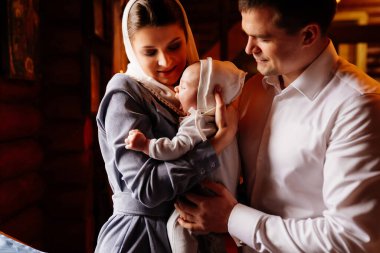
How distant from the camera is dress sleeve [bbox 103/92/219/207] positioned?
153 centimetres

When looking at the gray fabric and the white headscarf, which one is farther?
the white headscarf

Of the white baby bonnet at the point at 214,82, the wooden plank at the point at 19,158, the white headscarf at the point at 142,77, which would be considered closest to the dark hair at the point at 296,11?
the white baby bonnet at the point at 214,82

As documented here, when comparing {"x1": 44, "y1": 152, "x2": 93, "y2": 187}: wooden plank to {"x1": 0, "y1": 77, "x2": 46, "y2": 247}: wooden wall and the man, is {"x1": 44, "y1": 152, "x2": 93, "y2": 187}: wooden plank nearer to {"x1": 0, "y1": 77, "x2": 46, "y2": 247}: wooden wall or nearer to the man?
{"x1": 0, "y1": 77, "x2": 46, "y2": 247}: wooden wall

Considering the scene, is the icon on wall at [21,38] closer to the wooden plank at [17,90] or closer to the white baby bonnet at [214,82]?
the wooden plank at [17,90]

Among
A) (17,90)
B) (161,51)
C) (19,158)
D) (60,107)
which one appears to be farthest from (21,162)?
(161,51)

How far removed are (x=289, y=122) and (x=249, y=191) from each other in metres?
0.37

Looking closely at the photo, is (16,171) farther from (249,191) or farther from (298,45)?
(298,45)

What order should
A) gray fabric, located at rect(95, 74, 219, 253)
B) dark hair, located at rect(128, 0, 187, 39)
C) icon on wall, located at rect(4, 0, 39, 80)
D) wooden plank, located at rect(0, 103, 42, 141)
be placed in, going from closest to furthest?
gray fabric, located at rect(95, 74, 219, 253) → dark hair, located at rect(128, 0, 187, 39) → icon on wall, located at rect(4, 0, 39, 80) → wooden plank, located at rect(0, 103, 42, 141)

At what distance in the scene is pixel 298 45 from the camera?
1.61m

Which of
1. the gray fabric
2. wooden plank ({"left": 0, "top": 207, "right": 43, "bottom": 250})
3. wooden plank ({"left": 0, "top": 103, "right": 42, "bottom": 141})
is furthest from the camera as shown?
wooden plank ({"left": 0, "top": 207, "right": 43, "bottom": 250})

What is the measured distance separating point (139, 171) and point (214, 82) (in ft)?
1.54

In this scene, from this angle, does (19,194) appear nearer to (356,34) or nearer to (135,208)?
(135,208)

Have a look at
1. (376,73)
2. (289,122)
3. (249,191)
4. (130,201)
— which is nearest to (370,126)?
(289,122)

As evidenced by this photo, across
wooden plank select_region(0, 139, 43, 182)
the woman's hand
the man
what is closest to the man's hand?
the man
